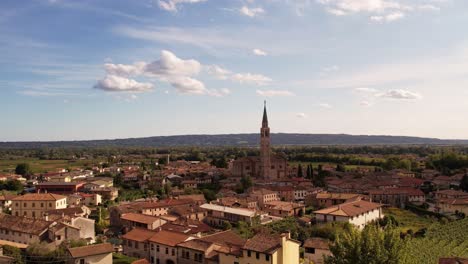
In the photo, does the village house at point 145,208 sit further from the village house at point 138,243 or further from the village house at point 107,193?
the village house at point 107,193

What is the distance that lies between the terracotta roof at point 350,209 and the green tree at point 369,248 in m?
21.6

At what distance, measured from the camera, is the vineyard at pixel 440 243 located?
31.9m

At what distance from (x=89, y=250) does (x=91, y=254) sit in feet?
1.26

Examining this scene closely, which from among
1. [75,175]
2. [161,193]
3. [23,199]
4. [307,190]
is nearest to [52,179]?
[75,175]

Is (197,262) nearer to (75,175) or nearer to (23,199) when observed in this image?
(23,199)

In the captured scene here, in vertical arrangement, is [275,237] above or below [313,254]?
above

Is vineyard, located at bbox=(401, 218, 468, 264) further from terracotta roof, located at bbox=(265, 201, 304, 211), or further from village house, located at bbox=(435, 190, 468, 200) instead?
terracotta roof, located at bbox=(265, 201, 304, 211)

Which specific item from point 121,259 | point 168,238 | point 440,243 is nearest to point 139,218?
point 121,259

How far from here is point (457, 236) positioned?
39.6 metres

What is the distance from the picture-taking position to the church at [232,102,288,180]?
86.1 m

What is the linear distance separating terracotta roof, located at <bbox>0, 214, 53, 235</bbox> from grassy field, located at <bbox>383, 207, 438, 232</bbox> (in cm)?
3153

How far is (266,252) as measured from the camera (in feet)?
82.3

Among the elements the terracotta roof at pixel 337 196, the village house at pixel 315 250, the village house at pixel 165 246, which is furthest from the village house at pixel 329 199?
the village house at pixel 165 246

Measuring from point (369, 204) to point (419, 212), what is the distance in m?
11.2
